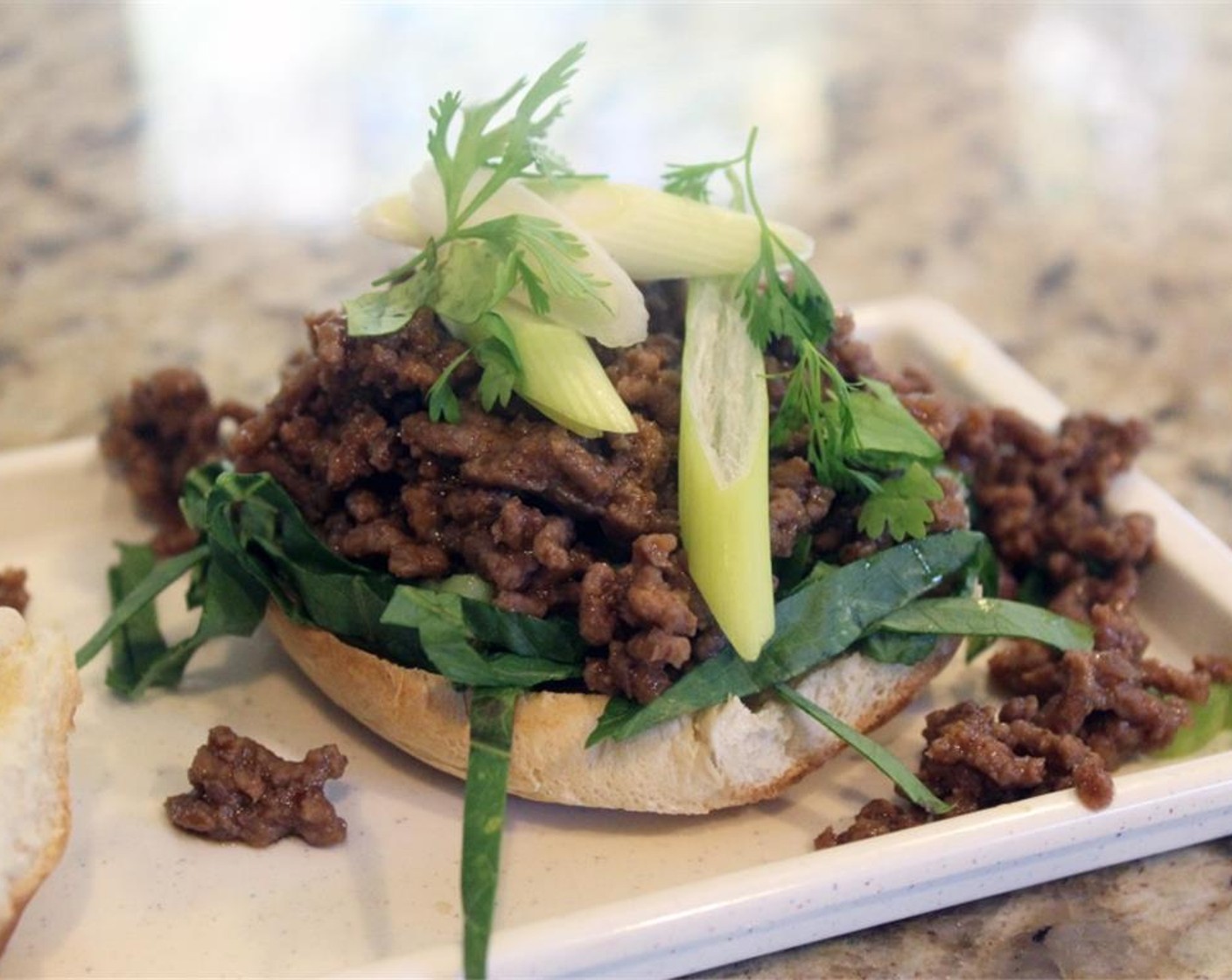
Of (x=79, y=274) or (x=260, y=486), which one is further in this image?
(x=79, y=274)

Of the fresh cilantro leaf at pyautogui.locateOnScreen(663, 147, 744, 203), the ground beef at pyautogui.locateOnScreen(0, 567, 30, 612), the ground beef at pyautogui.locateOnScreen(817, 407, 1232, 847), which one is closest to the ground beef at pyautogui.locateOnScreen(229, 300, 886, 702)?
the fresh cilantro leaf at pyautogui.locateOnScreen(663, 147, 744, 203)

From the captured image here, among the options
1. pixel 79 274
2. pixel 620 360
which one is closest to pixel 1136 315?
pixel 620 360

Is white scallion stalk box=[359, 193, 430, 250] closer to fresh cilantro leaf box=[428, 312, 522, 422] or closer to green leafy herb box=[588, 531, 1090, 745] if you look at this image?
fresh cilantro leaf box=[428, 312, 522, 422]

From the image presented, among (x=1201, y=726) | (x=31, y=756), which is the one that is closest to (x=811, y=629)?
(x=1201, y=726)

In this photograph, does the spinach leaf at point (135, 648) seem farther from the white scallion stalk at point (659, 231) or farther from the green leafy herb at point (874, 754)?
the green leafy herb at point (874, 754)

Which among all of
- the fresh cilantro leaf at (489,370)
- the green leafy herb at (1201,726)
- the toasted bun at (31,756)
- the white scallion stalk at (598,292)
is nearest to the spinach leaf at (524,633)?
the fresh cilantro leaf at (489,370)

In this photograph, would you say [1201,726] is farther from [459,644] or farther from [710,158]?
[710,158]

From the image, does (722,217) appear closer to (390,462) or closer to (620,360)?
(620,360)
